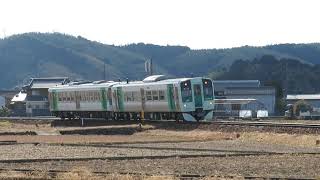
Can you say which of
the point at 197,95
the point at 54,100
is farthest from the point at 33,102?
the point at 197,95

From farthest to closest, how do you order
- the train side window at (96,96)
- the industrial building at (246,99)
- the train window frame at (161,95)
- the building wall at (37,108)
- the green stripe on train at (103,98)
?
the building wall at (37,108) < the industrial building at (246,99) < the train side window at (96,96) < the green stripe on train at (103,98) < the train window frame at (161,95)

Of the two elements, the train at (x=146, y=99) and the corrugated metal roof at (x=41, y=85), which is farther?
the corrugated metal roof at (x=41, y=85)

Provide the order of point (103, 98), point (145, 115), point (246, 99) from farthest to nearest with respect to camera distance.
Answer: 1. point (246, 99)
2. point (103, 98)
3. point (145, 115)

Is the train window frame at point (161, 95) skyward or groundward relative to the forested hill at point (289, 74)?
groundward

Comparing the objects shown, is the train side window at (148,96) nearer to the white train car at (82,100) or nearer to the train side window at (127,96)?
the train side window at (127,96)

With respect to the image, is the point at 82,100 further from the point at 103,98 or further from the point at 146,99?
the point at 146,99

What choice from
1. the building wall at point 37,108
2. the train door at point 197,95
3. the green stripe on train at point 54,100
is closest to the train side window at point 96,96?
the green stripe on train at point 54,100

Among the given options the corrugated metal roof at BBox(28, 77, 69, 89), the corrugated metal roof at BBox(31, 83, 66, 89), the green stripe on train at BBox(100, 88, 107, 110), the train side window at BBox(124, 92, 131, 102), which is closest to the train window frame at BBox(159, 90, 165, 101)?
the train side window at BBox(124, 92, 131, 102)

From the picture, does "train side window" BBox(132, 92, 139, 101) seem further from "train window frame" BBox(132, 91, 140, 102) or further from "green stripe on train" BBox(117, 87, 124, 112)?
"green stripe on train" BBox(117, 87, 124, 112)

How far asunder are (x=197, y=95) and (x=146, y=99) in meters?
3.40

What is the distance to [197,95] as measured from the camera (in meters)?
39.0

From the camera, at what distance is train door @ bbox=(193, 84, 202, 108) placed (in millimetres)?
38750

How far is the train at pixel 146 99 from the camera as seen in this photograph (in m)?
38.1

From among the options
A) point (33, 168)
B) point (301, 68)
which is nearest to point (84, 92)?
point (33, 168)
